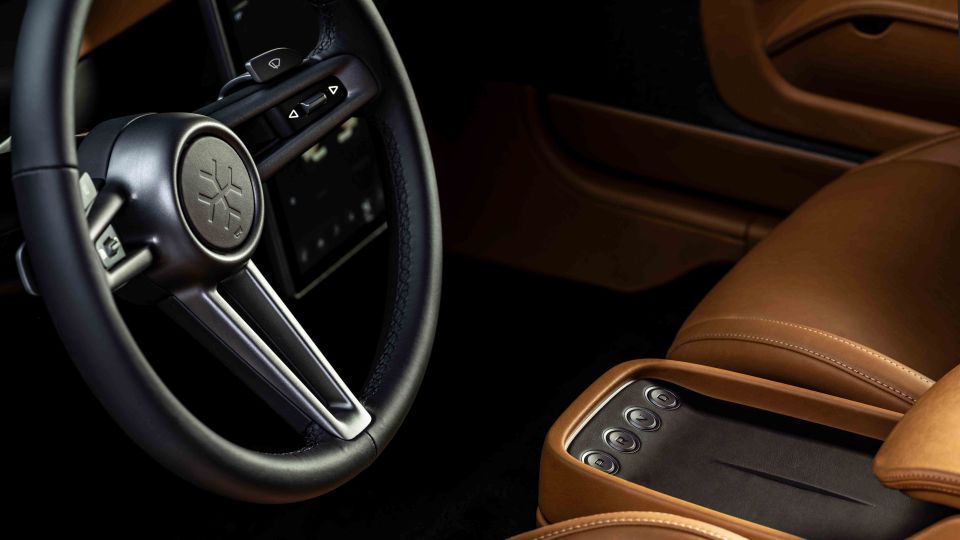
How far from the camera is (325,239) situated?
6.12 feet

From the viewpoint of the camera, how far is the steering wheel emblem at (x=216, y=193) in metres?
0.80

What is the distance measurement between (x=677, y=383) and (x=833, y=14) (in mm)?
732

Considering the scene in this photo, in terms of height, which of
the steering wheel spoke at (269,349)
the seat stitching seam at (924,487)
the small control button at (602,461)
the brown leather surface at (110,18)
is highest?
the brown leather surface at (110,18)

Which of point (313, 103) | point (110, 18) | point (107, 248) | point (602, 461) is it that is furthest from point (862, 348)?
point (110, 18)

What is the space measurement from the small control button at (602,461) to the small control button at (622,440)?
2 centimetres

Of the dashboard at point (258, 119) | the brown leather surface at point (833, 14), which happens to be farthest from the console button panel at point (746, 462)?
the brown leather surface at point (833, 14)

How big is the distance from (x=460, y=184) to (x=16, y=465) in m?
0.85

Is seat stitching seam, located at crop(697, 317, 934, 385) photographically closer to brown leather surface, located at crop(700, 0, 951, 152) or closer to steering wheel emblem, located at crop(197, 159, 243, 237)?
steering wheel emblem, located at crop(197, 159, 243, 237)

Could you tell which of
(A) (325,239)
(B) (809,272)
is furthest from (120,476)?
(B) (809,272)

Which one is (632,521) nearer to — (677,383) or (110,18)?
(677,383)

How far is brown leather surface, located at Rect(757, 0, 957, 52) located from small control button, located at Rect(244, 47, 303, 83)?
0.92 m

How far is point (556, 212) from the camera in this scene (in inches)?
75.9

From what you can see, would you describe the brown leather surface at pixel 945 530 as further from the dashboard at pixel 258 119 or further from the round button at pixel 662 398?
the dashboard at pixel 258 119

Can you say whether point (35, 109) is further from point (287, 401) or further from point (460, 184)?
point (460, 184)
